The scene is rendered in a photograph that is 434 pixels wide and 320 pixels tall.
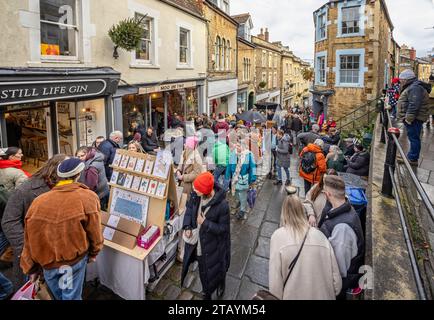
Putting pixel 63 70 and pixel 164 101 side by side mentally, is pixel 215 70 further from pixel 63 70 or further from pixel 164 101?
pixel 63 70

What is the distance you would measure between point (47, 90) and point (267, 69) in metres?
26.3

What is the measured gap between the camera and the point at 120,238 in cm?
373

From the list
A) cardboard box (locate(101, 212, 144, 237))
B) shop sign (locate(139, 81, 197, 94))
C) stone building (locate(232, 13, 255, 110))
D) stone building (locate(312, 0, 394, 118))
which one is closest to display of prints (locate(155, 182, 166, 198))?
cardboard box (locate(101, 212, 144, 237))

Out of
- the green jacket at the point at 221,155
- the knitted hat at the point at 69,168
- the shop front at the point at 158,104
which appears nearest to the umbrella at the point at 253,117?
the shop front at the point at 158,104

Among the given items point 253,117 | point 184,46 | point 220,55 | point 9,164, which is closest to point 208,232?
point 9,164

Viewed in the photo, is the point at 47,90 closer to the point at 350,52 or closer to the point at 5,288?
the point at 5,288

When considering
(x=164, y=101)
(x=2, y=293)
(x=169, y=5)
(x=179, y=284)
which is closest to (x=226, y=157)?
(x=179, y=284)

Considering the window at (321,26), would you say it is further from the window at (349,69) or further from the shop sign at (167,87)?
the shop sign at (167,87)

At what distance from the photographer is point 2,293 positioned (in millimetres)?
3350

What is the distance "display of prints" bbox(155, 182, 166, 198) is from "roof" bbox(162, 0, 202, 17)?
9.38 m

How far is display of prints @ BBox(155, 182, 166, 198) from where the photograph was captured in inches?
150

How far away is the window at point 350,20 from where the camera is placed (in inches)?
691

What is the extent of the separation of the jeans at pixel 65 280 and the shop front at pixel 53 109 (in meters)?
3.99
